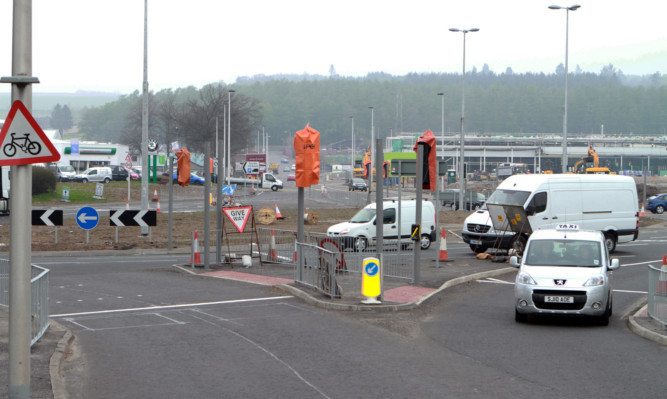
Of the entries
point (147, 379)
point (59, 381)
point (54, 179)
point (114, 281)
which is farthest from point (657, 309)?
point (54, 179)

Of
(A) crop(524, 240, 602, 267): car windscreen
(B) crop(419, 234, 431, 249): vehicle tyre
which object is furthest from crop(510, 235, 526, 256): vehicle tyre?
(A) crop(524, 240, 602, 267): car windscreen

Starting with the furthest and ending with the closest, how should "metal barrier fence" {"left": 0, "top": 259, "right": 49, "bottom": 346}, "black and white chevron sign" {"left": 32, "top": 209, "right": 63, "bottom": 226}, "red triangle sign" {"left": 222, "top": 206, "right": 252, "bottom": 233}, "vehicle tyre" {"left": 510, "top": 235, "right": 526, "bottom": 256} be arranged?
"black and white chevron sign" {"left": 32, "top": 209, "right": 63, "bottom": 226} → "vehicle tyre" {"left": 510, "top": 235, "right": 526, "bottom": 256} → "red triangle sign" {"left": 222, "top": 206, "right": 252, "bottom": 233} → "metal barrier fence" {"left": 0, "top": 259, "right": 49, "bottom": 346}

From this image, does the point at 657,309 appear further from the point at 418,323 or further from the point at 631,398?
the point at 631,398

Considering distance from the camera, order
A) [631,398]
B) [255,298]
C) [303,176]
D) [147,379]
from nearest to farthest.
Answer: [631,398] → [147,379] → [255,298] → [303,176]

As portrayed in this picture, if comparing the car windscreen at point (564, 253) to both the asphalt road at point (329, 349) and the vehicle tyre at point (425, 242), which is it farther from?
the vehicle tyre at point (425, 242)

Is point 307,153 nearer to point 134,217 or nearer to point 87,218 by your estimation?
point 134,217

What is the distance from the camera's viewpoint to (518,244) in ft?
84.1

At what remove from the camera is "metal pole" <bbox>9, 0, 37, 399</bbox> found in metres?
7.07

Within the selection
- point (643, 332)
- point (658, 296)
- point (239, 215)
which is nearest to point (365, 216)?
point (239, 215)

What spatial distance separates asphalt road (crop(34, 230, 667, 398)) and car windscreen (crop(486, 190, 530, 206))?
350 inches

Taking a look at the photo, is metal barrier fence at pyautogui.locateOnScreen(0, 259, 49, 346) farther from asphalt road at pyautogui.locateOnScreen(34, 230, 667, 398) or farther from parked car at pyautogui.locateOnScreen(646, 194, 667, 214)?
parked car at pyautogui.locateOnScreen(646, 194, 667, 214)

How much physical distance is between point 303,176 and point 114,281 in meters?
5.81

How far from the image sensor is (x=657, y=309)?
13.7 metres

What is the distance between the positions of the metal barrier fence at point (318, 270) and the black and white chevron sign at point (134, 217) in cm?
998
